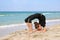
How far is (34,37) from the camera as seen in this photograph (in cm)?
593

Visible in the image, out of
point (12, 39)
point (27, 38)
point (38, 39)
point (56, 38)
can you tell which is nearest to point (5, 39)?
point (12, 39)

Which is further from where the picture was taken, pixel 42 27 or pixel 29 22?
pixel 42 27

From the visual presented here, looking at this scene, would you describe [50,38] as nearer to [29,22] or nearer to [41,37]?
[41,37]

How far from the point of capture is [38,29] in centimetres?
712

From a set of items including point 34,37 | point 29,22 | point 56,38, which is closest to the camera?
point 56,38

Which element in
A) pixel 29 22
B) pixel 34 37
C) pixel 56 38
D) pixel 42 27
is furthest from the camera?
pixel 42 27

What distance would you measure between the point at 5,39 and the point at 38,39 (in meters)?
1.09

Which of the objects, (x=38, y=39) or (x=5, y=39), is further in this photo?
(x=5, y=39)

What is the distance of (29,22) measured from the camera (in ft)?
22.5

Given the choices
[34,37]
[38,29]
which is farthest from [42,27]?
[34,37]

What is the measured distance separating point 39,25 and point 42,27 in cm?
46

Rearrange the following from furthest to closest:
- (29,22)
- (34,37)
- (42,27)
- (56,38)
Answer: (42,27) → (29,22) → (34,37) → (56,38)

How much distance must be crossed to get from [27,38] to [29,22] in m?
1.10

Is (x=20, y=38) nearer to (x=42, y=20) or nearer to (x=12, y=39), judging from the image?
(x=12, y=39)
